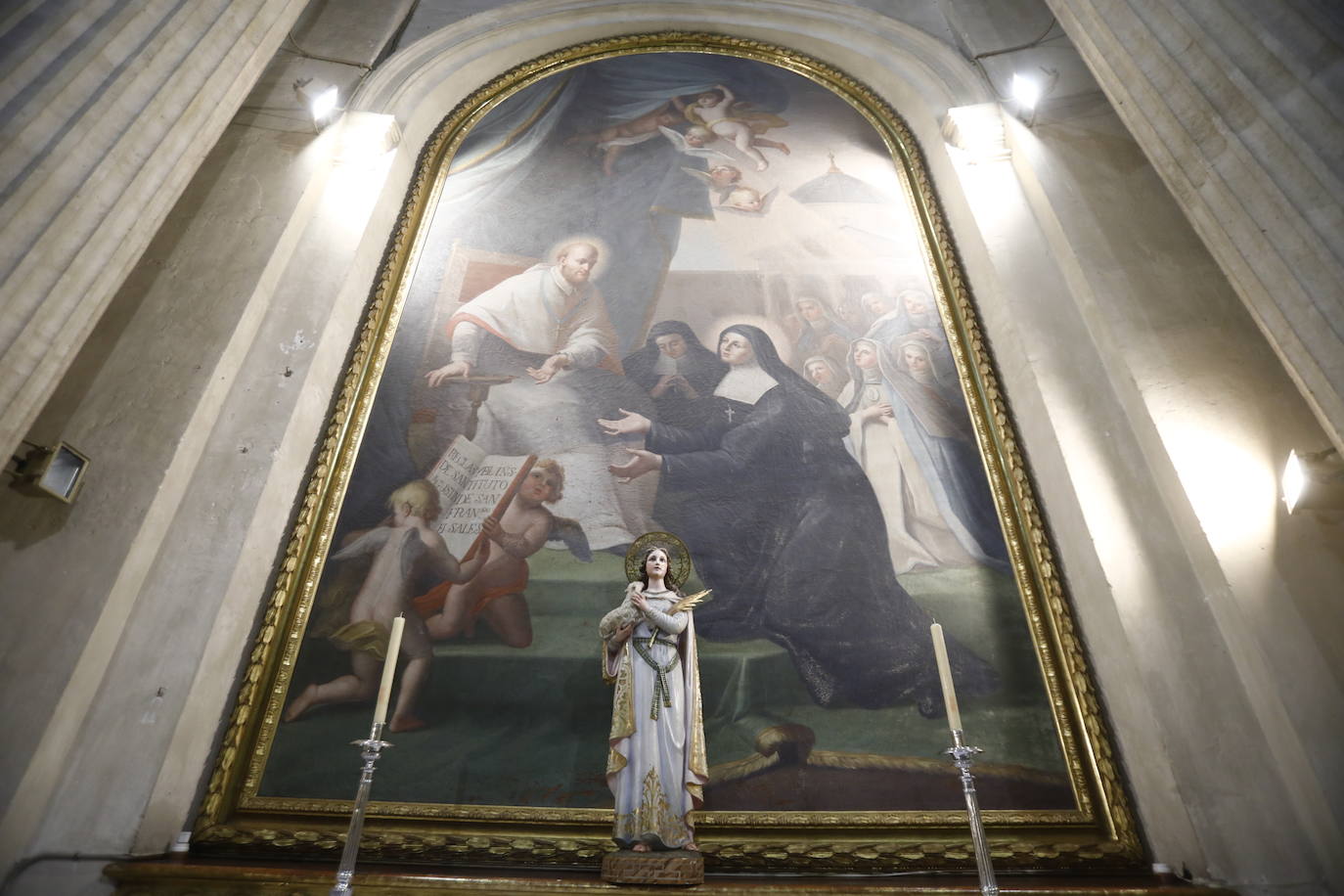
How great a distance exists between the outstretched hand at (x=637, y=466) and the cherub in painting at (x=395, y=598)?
2.42 feet

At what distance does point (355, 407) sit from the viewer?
419 centimetres

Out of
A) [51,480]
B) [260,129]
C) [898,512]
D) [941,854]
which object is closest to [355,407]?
[51,480]

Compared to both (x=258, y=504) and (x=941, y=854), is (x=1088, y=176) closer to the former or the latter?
(x=941, y=854)

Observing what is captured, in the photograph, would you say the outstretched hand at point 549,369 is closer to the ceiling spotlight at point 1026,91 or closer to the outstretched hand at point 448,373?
the outstretched hand at point 448,373

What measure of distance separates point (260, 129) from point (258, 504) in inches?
94.5

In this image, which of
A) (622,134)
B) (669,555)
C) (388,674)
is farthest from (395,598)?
(622,134)

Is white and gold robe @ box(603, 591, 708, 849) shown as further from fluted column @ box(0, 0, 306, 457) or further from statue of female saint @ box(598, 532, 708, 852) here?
fluted column @ box(0, 0, 306, 457)

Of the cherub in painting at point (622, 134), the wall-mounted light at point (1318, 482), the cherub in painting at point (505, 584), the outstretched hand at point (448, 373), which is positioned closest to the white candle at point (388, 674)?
the cherub in painting at point (505, 584)

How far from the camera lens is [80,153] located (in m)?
2.69

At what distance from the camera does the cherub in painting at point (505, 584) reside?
11.9 feet

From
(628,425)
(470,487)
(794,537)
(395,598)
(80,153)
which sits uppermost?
(628,425)

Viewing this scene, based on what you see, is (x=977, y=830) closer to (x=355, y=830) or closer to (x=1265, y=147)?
(x=355, y=830)

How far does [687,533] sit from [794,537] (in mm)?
502

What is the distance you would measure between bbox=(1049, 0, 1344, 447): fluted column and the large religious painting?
1444 mm
